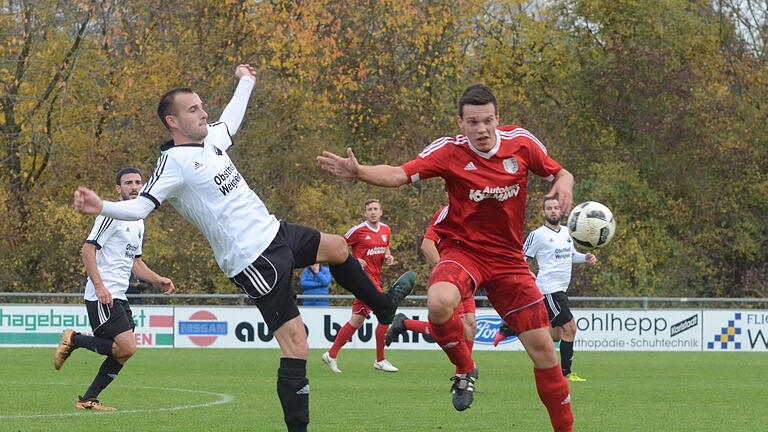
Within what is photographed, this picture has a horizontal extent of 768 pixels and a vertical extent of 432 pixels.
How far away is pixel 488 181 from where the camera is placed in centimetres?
736

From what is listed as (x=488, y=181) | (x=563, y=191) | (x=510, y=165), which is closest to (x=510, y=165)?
(x=510, y=165)

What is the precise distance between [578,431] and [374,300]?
7.78 ft

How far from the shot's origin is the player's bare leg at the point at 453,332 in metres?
7.37

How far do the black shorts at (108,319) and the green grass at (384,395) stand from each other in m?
0.72

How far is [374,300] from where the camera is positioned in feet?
Answer: 25.1

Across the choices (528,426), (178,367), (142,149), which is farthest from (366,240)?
(142,149)

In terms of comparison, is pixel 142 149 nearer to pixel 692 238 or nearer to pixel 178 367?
pixel 178 367

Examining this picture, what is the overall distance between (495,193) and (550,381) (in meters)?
1.23

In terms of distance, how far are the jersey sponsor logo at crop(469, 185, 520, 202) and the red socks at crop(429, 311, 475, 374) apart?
0.84 metres

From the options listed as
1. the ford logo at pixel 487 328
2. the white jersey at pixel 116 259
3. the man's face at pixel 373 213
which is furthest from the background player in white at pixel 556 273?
the ford logo at pixel 487 328

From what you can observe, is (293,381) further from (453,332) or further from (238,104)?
(238,104)

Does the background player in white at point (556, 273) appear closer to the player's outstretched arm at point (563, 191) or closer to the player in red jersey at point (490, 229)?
the player in red jersey at point (490, 229)

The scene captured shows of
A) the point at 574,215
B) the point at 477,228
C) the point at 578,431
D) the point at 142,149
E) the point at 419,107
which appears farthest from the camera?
the point at 419,107

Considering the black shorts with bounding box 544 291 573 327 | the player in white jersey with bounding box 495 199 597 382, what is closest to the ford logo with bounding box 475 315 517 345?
the player in white jersey with bounding box 495 199 597 382
